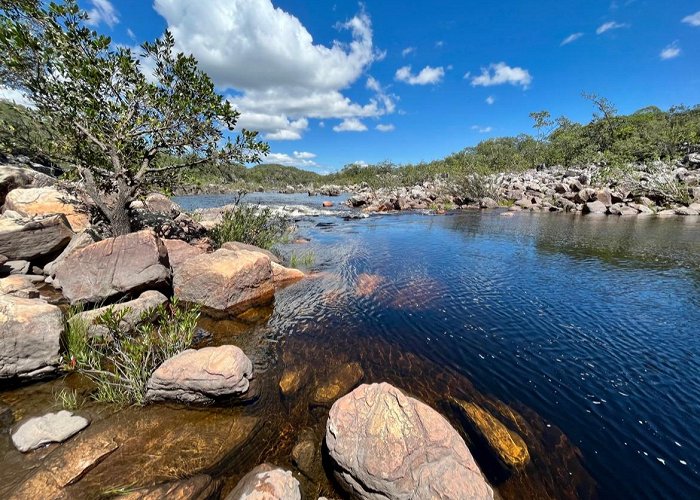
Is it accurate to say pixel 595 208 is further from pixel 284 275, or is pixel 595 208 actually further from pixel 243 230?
pixel 243 230

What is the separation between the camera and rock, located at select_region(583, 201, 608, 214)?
1385 inches

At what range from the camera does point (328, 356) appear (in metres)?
7.68

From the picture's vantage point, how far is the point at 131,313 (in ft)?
26.1

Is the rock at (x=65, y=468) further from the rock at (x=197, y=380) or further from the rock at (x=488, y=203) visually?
the rock at (x=488, y=203)

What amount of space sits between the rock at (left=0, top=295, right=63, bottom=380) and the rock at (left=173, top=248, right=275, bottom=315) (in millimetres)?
3686

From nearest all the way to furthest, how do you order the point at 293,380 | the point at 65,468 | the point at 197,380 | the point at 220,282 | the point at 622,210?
the point at 65,468
the point at 197,380
the point at 293,380
the point at 220,282
the point at 622,210

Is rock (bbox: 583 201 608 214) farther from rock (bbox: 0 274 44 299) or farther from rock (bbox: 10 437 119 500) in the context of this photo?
rock (bbox: 0 274 44 299)

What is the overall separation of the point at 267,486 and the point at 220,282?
22.9 feet

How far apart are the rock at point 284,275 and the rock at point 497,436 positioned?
8.66 meters

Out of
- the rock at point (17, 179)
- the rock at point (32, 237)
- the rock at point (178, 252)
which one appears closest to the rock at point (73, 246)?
the rock at point (32, 237)

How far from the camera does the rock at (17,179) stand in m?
13.0

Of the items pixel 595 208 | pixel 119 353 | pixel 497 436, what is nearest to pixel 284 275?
pixel 119 353

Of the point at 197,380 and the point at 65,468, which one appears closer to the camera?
the point at 65,468

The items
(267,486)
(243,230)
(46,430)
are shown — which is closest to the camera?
(267,486)
